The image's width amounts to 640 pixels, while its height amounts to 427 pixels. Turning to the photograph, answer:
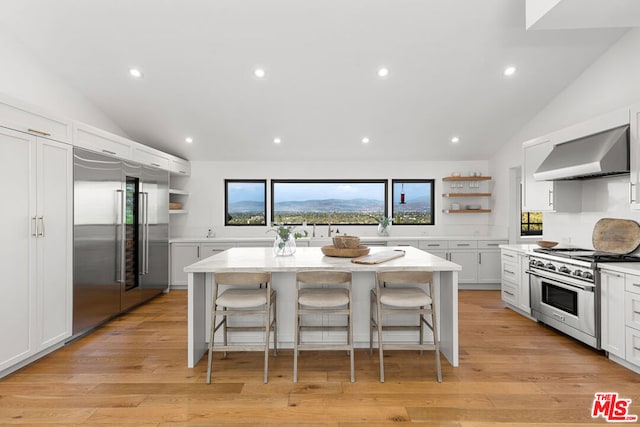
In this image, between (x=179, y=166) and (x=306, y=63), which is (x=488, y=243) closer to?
(x=306, y=63)

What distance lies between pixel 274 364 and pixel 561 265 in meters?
2.96

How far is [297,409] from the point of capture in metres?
2.16

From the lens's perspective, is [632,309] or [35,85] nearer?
[632,309]

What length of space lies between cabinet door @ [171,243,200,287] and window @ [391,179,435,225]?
3.58 metres

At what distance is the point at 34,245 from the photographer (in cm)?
280

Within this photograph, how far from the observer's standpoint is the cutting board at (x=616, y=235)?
127 inches

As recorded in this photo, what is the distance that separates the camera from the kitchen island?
8.71 feet

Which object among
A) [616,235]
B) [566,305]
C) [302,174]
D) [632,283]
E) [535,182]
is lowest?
[566,305]

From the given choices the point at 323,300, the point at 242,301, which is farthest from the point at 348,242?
the point at 242,301

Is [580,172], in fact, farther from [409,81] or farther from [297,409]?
[297,409]

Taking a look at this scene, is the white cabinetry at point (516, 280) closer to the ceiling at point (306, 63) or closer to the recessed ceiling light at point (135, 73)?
the ceiling at point (306, 63)

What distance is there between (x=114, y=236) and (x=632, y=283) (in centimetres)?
505

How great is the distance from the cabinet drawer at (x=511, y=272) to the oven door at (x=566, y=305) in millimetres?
299
